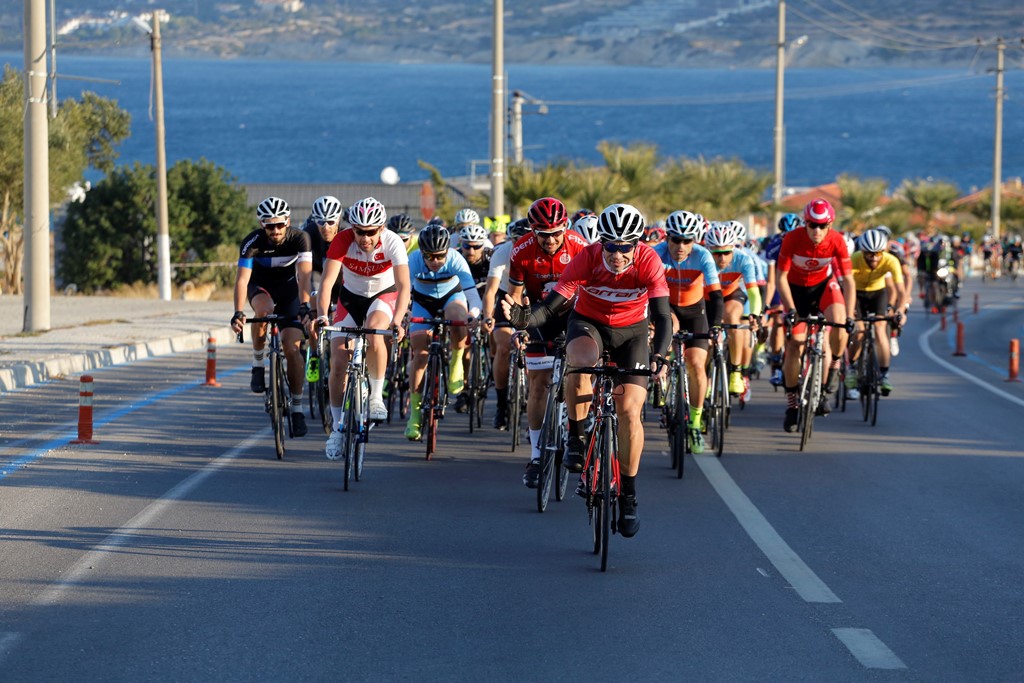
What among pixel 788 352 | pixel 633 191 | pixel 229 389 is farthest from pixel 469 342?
pixel 633 191

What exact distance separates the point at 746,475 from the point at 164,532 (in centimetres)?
464

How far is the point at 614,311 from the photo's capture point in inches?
367

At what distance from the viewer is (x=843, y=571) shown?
28.1 ft

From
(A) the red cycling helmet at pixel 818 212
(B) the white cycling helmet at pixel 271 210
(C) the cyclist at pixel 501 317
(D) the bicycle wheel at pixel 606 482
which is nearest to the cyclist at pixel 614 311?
(D) the bicycle wheel at pixel 606 482

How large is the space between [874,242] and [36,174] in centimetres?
1147

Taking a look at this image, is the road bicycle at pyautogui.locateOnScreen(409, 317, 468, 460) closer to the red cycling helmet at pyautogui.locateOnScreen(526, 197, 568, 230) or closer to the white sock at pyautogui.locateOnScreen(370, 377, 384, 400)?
the white sock at pyautogui.locateOnScreen(370, 377, 384, 400)

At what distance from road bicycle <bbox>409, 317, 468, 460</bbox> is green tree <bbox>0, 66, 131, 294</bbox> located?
55.0 ft

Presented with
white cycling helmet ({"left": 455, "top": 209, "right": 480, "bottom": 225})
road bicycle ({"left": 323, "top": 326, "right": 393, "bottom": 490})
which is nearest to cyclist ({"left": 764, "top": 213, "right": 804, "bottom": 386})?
white cycling helmet ({"left": 455, "top": 209, "right": 480, "bottom": 225})

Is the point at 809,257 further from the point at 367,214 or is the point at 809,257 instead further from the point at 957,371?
the point at 957,371

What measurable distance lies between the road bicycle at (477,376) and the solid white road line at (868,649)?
23.2ft

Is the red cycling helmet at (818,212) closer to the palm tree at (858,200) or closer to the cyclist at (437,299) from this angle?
the cyclist at (437,299)

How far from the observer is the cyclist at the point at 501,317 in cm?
1227

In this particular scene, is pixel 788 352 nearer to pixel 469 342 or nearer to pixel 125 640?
pixel 469 342

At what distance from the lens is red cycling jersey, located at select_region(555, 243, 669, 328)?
916 centimetres
